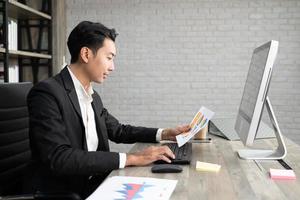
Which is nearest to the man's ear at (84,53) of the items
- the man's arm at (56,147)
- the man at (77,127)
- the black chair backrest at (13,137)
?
the man at (77,127)

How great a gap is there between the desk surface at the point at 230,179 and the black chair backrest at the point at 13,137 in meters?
0.61

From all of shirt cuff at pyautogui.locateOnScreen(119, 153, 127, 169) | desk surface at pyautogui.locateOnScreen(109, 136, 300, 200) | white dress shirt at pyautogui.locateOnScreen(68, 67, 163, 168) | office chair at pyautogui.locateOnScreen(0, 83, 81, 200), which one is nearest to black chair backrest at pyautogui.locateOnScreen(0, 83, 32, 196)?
office chair at pyautogui.locateOnScreen(0, 83, 81, 200)

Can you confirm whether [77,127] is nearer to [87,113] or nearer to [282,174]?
[87,113]

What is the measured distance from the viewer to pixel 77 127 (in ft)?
5.32

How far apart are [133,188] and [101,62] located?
0.72 meters

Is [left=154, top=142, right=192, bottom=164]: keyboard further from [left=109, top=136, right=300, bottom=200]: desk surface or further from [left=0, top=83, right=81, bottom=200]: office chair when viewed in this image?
[left=0, top=83, right=81, bottom=200]: office chair

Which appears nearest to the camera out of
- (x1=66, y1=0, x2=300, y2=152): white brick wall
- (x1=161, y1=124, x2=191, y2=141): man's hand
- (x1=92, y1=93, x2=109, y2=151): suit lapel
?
(x1=92, y1=93, x2=109, y2=151): suit lapel

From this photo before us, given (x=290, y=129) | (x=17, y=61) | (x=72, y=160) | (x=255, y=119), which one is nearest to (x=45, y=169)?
(x=72, y=160)

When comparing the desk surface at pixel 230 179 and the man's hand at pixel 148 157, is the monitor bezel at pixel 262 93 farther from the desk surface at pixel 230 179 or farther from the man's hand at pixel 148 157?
the man's hand at pixel 148 157

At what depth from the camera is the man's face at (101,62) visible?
1721 mm

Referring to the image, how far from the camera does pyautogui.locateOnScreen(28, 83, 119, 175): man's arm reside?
1411 mm

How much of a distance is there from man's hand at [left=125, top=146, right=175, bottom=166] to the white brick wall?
301 cm

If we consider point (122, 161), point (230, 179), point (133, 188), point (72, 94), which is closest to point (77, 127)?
point (72, 94)

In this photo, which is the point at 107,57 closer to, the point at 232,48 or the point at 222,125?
the point at 222,125
